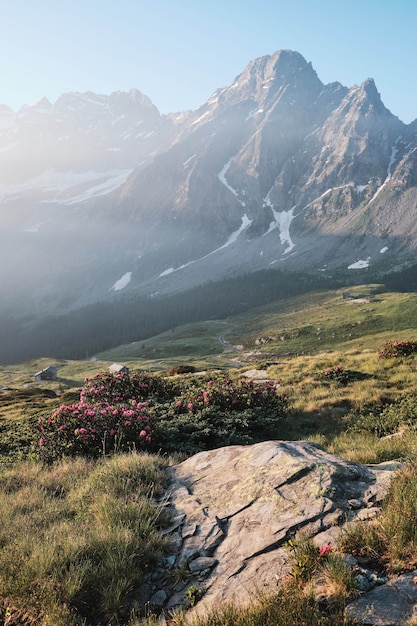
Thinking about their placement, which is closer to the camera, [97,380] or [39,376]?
[97,380]

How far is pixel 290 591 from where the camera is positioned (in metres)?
3.95

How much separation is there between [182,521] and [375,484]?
332cm

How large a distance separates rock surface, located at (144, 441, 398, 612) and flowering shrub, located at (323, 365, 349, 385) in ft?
41.8

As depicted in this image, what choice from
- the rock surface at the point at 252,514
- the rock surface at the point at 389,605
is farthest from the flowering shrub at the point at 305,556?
the rock surface at the point at 389,605

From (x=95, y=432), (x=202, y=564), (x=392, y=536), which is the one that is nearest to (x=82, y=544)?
(x=202, y=564)

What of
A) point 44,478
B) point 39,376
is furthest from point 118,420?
point 39,376

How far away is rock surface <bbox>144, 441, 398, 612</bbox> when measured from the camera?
4598mm

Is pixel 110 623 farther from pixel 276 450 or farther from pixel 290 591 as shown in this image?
pixel 276 450

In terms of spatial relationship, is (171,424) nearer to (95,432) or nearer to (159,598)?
(95,432)

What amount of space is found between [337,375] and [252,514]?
15711mm

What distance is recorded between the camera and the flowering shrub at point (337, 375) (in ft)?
63.4

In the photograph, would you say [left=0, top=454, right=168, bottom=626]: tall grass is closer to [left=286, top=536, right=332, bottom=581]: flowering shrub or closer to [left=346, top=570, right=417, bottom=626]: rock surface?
[left=286, top=536, right=332, bottom=581]: flowering shrub

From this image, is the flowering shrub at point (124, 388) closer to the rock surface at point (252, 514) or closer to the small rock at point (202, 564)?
the rock surface at point (252, 514)

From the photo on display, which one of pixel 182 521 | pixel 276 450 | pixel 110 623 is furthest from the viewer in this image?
pixel 276 450
